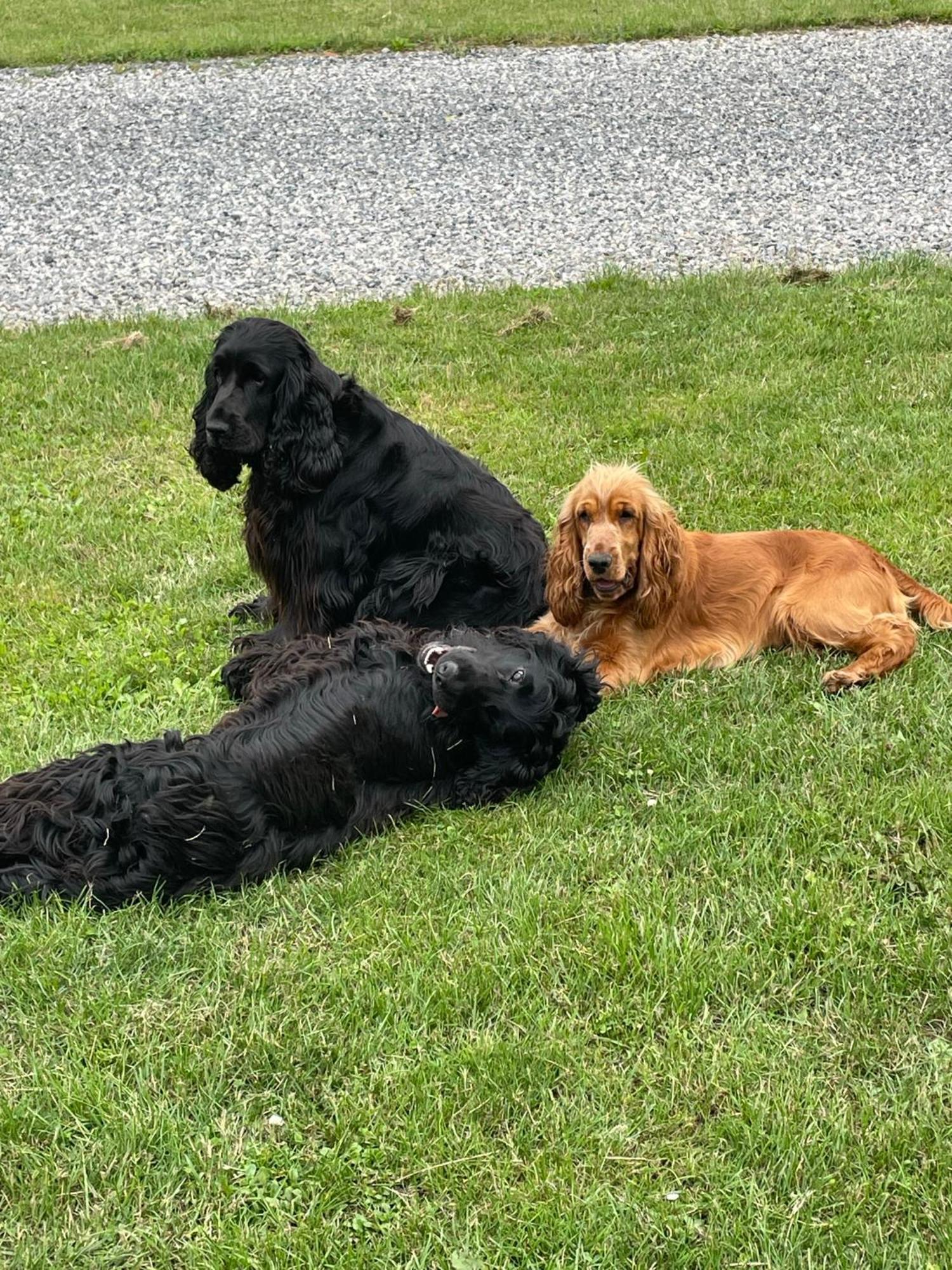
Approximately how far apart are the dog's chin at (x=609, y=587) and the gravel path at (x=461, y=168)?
4885 millimetres

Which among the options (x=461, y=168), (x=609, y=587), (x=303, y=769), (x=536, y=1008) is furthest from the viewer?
(x=461, y=168)

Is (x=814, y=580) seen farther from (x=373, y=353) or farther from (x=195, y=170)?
(x=195, y=170)

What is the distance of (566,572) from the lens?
4.52m

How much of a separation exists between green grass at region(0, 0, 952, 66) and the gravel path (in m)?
0.49

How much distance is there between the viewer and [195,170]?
1159 centimetres

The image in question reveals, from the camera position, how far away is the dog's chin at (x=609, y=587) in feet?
14.5

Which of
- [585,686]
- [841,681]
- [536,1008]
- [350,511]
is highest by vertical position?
[350,511]

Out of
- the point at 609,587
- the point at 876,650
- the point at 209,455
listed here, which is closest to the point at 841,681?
the point at 876,650

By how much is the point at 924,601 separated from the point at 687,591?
835 millimetres

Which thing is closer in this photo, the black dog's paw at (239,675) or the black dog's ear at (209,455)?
the black dog's paw at (239,675)

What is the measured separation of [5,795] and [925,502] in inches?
153

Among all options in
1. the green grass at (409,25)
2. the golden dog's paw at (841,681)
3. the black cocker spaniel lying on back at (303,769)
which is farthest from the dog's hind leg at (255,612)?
the green grass at (409,25)

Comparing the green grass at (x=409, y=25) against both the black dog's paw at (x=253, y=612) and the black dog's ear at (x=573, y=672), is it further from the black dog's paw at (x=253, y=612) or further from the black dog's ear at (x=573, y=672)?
the black dog's ear at (x=573, y=672)

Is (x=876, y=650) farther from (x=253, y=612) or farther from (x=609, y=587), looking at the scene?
(x=253, y=612)
